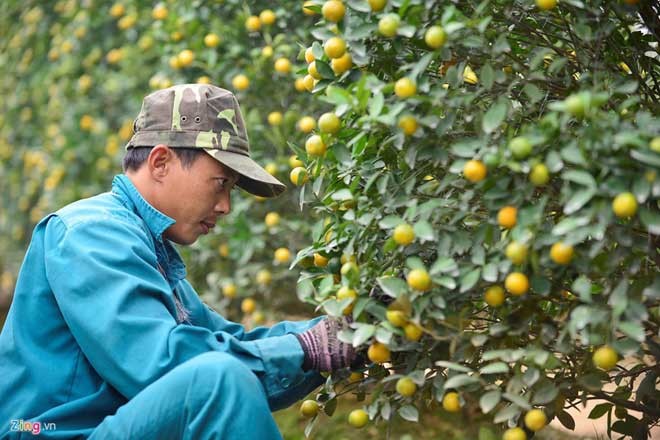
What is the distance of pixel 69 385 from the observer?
2.18 m

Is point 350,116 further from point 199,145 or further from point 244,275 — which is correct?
point 244,275

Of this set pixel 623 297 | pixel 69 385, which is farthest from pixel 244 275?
pixel 623 297

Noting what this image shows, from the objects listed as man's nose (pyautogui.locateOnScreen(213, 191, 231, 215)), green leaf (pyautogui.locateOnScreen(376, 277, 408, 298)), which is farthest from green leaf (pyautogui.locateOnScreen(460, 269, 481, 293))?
man's nose (pyautogui.locateOnScreen(213, 191, 231, 215))

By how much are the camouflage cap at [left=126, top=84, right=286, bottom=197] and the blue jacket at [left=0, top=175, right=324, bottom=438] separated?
0.76 feet

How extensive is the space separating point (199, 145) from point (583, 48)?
38.2 inches

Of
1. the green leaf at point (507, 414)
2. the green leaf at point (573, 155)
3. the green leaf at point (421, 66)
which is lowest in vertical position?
the green leaf at point (507, 414)

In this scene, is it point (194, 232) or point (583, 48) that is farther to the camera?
point (194, 232)

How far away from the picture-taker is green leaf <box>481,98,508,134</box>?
5.95 feet

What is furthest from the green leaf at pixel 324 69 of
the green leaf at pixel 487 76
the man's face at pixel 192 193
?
the man's face at pixel 192 193

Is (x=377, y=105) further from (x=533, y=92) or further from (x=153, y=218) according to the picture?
(x=153, y=218)

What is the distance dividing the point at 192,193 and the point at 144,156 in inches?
6.8

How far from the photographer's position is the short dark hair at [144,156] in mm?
2420

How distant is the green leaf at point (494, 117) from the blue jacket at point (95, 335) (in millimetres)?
708

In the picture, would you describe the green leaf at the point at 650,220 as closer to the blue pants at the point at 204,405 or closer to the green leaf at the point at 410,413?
the green leaf at the point at 410,413
